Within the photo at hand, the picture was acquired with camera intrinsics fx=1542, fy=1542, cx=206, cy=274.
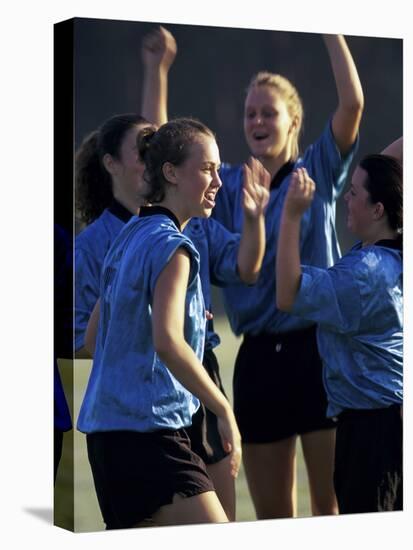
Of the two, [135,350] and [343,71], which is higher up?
[343,71]

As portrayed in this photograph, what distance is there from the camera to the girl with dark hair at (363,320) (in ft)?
27.6

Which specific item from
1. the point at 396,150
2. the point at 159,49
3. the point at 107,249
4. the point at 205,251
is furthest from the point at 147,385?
the point at 396,150

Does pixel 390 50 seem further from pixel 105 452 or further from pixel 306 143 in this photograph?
pixel 105 452

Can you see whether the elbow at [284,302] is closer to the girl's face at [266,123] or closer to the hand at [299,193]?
the hand at [299,193]

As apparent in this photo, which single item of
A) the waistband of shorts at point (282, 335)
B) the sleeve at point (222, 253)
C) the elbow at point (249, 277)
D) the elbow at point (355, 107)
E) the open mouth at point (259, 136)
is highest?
the elbow at point (355, 107)

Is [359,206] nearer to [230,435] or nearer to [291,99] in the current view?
[291,99]

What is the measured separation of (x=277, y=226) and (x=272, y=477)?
1.37 m

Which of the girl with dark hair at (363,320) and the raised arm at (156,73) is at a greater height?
the raised arm at (156,73)

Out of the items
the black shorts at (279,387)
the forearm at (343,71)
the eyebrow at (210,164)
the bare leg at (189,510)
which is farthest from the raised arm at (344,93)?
the bare leg at (189,510)

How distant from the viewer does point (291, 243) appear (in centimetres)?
833

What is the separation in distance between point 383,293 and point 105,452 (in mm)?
1900

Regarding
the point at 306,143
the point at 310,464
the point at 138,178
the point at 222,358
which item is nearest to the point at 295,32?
the point at 306,143

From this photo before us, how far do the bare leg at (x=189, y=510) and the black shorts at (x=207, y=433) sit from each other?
319mm

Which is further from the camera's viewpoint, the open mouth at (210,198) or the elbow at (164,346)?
the open mouth at (210,198)
